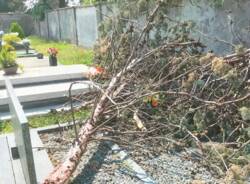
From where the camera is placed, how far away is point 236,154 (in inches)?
153

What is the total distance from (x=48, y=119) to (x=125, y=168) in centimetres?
272

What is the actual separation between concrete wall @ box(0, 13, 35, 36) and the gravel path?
31377 mm

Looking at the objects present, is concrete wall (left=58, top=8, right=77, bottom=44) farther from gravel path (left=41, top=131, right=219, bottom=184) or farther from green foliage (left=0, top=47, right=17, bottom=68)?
gravel path (left=41, top=131, right=219, bottom=184)

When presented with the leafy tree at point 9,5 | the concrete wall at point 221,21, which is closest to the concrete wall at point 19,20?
the leafy tree at point 9,5

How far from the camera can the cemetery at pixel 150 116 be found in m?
4.07

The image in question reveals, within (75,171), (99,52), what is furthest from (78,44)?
(75,171)

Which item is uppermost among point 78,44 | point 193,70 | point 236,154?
point 193,70

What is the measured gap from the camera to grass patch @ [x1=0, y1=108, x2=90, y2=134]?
633cm

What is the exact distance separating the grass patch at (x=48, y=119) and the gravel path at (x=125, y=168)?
1426mm

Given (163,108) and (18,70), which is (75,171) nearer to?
(163,108)

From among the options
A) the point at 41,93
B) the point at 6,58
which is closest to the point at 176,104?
the point at 41,93

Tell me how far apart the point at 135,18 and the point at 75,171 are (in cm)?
412

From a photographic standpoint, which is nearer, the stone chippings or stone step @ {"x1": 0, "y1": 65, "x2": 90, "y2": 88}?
the stone chippings

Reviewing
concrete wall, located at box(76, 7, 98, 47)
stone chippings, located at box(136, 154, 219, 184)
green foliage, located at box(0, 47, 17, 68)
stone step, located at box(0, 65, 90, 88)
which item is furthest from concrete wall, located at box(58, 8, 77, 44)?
stone chippings, located at box(136, 154, 219, 184)
